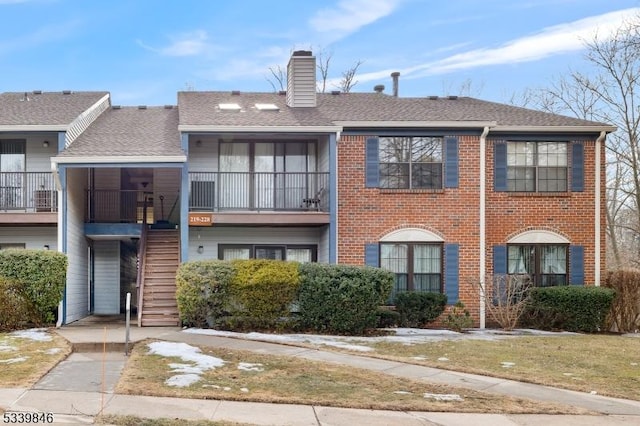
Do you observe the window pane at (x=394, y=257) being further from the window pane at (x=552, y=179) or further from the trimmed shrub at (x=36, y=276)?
the trimmed shrub at (x=36, y=276)

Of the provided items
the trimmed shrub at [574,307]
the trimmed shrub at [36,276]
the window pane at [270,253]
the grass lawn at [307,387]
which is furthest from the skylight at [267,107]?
the grass lawn at [307,387]

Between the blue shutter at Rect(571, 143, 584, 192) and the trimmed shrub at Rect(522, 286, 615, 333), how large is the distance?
112 inches

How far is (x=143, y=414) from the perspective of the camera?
7012mm

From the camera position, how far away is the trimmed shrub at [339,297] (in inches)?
558

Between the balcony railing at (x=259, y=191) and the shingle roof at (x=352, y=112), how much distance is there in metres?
1.49

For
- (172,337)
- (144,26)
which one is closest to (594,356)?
(172,337)

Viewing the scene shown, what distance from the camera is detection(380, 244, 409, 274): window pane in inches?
665

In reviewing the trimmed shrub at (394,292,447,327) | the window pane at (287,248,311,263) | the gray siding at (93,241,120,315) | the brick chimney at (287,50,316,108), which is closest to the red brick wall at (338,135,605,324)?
the trimmed shrub at (394,292,447,327)

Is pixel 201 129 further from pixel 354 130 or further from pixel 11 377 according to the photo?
pixel 11 377

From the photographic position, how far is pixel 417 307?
1620cm

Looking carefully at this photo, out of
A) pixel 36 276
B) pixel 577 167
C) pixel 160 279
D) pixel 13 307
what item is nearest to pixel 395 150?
pixel 577 167

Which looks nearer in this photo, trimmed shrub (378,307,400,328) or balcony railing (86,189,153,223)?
trimmed shrub (378,307,400,328)

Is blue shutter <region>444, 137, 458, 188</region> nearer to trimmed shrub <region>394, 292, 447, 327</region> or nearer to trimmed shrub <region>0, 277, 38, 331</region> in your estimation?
trimmed shrub <region>394, 292, 447, 327</region>

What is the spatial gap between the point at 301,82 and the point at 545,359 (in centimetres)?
1124
